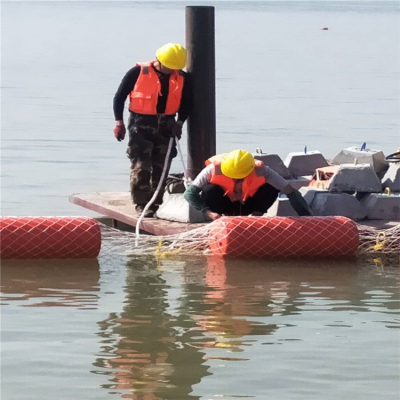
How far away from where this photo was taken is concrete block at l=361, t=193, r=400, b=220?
570 inches

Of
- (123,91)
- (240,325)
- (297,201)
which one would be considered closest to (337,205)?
(297,201)

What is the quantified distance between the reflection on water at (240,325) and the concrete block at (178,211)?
2.37ft

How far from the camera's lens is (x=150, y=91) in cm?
1455

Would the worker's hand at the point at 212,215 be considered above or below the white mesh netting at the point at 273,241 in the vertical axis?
above

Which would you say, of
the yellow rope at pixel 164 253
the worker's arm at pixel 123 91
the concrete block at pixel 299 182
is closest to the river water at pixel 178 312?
the yellow rope at pixel 164 253

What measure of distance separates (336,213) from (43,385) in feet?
16.7

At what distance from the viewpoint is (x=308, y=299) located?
1252 cm

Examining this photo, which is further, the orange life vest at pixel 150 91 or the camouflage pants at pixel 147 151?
the camouflage pants at pixel 147 151

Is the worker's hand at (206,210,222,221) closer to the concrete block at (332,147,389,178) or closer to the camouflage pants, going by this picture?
the camouflage pants

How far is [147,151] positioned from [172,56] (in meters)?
0.93

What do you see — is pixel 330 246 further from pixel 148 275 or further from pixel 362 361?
pixel 362 361

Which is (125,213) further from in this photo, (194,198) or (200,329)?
(200,329)

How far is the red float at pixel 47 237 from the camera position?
13.4 metres

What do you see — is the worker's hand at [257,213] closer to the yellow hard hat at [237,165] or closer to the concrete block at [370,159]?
the yellow hard hat at [237,165]
